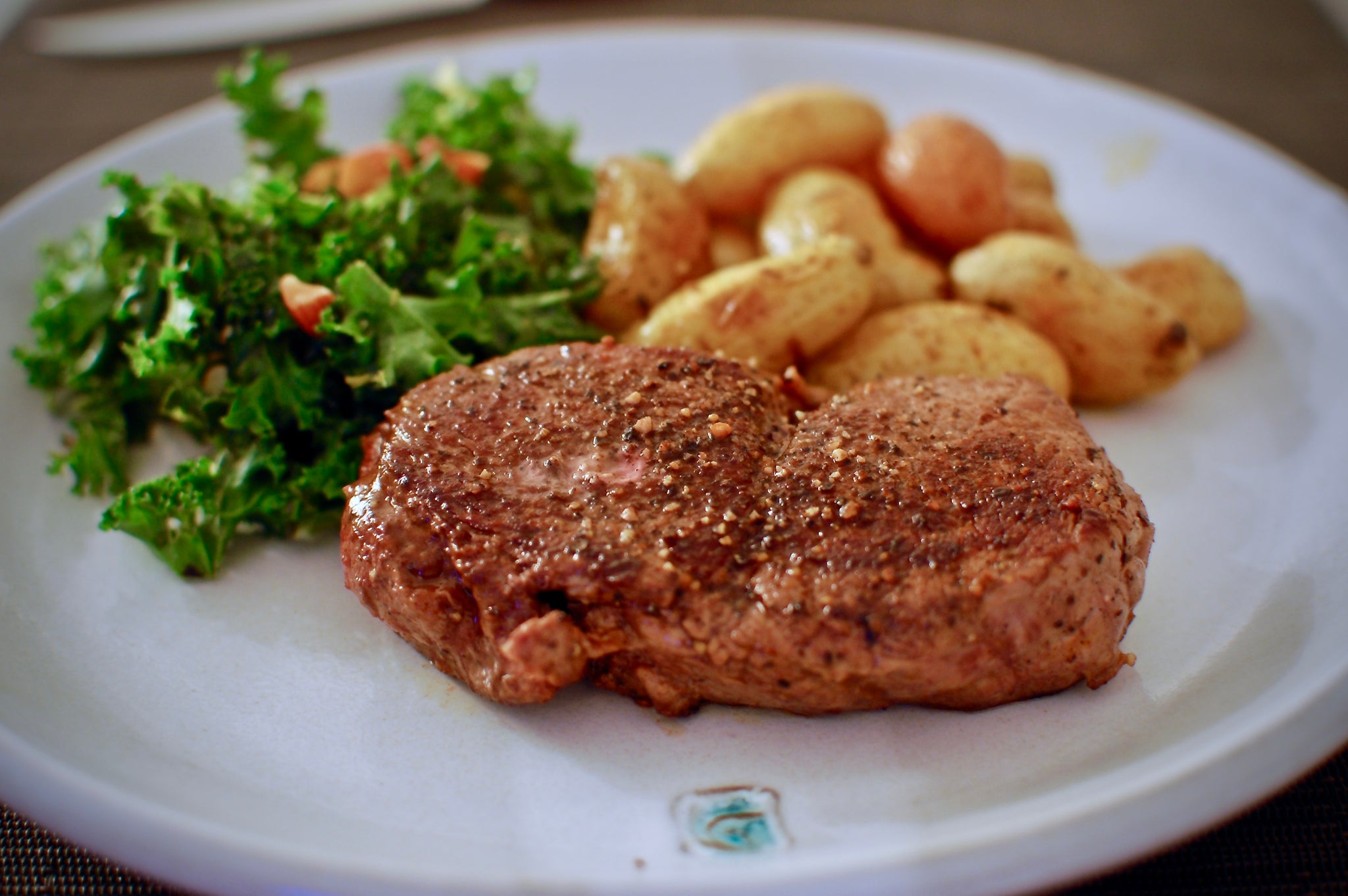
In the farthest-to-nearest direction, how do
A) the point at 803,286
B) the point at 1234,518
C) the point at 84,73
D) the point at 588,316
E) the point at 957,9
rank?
the point at 957,9, the point at 84,73, the point at 588,316, the point at 803,286, the point at 1234,518

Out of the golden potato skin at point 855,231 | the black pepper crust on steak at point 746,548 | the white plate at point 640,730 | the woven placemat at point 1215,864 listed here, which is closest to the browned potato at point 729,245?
the golden potato skin at point 855,231

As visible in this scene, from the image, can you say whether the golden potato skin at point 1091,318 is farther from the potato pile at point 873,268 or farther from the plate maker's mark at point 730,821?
the plate maker's mark at point 730,821

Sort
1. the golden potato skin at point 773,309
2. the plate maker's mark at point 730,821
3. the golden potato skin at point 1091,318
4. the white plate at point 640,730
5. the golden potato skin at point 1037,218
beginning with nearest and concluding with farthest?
1. the white plate at point 640,730
2. the plate maker's mark at point 730,821
3. the golden potato skin at point 773,309
4. the golden potato skin at point 1091,318
5. the golden potato skin at point 1037,218

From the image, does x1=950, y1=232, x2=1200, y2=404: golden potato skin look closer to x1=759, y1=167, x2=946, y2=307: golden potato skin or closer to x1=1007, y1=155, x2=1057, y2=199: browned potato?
x1=759, y1=167, x2=946, y2=307: golden potato skin

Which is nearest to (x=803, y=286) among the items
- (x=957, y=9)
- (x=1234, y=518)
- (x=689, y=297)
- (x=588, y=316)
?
(x=689, y=297)

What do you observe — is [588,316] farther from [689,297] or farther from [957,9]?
[957,9]
